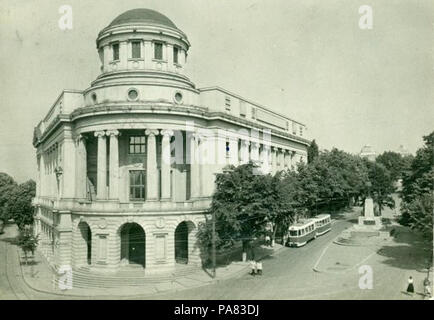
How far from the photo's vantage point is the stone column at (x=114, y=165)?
3762 centimetres

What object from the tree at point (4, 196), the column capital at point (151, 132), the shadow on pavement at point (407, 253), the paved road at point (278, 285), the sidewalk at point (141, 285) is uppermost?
the column capital at point (151, 132)

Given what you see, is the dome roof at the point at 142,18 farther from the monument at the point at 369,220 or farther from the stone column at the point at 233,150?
the monument at the point at 369,220

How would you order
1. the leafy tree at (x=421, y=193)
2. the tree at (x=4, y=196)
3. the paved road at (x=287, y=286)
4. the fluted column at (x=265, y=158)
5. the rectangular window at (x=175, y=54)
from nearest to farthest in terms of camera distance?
the paved road at (x=287, y=286)
the leafy tree at (x=421, y=193)
the rectangular window at (x=175, y=54)
the fluted column at (x=265, y=158)
the tree at (x=4, y=196)

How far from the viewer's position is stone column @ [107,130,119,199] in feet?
123

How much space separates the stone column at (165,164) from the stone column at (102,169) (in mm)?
5742

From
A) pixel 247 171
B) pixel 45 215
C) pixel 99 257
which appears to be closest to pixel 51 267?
pixel 99 257

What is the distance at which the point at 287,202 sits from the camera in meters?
39.5

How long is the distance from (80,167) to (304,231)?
28.1 metres

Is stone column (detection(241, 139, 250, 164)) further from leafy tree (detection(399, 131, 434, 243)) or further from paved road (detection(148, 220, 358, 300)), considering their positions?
leafy tree (detection(399, 131, 434, 243))

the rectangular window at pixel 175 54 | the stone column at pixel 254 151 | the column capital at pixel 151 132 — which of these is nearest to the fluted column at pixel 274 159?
the stone column at pixel 254 151

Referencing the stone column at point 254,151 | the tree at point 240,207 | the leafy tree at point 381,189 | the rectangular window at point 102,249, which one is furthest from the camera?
the leafy tree at point 381,189

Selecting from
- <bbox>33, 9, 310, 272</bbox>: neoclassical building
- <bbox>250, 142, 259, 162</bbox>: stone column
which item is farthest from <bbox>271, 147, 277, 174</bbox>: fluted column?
<bbox>33, 9, 310, 272</bbox>: neoclassical building

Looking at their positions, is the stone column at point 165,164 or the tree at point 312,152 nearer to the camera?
the stone column at point 165,164

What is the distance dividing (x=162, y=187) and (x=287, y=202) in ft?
41.4
